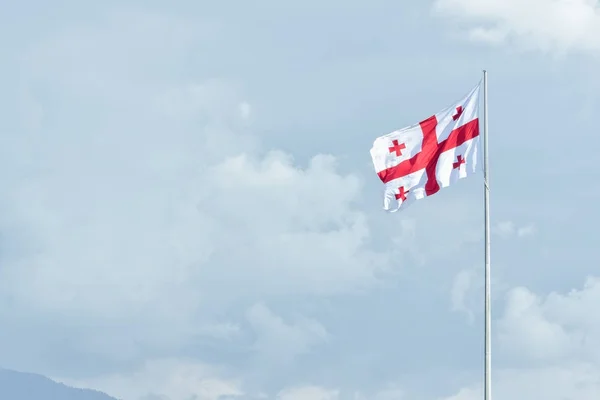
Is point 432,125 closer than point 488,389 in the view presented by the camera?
No

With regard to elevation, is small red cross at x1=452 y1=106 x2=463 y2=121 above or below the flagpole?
above

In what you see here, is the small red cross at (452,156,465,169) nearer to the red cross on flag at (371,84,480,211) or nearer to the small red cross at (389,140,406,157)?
the red cross on flag at (371,84,480,211)

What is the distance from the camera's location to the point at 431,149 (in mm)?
44719

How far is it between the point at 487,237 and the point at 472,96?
18.2 feet

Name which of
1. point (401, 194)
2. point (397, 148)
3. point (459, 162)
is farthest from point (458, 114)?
point (401, 194)

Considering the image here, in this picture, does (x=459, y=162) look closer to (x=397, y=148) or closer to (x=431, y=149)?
(x=431, y=149)

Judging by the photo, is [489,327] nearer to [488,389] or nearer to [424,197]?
[488,389]

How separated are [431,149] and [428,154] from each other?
226mm

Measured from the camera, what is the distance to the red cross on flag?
4422 cm

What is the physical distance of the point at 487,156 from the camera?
43625mm

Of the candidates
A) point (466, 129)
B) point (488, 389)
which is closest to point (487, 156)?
point (466, 129)

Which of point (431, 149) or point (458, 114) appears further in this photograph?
point (431, 149)

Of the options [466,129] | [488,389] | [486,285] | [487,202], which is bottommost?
[488,389]

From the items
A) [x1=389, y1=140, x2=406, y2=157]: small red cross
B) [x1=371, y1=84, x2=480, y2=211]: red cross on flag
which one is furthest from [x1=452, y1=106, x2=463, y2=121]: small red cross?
[x1=389, y1=140, x2=406, y2=157]: small red cross
